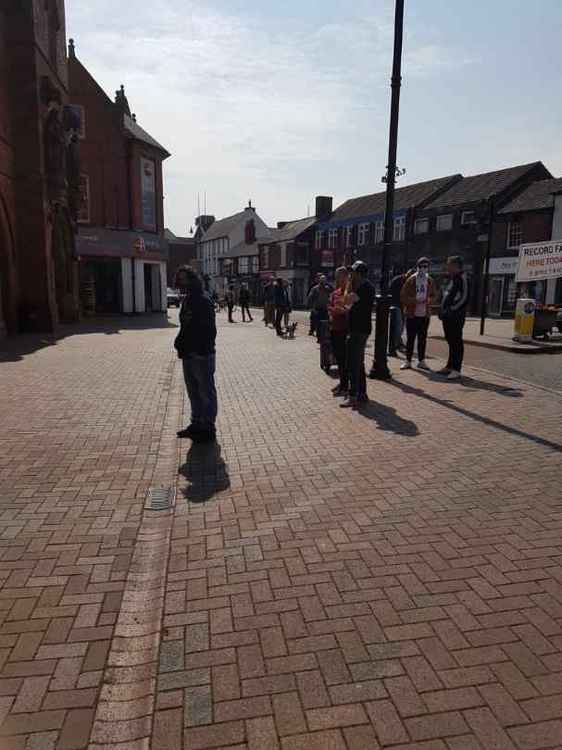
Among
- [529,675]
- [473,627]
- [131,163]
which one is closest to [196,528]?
[473,627]

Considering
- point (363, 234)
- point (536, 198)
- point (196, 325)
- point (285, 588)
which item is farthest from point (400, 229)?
point (285, 588)

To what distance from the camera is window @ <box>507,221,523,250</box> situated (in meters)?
33.3

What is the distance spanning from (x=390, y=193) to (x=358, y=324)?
269 cm

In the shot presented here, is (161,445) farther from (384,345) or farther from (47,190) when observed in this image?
(47,190)

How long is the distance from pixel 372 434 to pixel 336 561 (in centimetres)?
287

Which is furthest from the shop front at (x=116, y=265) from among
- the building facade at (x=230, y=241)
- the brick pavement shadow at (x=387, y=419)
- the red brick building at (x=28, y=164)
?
the building facade at (x=230, y=241)

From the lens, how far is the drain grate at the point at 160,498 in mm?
4293

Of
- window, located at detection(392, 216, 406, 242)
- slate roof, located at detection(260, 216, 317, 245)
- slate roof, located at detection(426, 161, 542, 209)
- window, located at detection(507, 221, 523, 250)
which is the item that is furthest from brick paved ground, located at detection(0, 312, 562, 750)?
slate roof, located at detection(260, 216, 317, 245)

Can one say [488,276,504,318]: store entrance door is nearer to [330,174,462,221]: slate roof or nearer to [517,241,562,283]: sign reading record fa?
[330,174,462,221]: slate roof

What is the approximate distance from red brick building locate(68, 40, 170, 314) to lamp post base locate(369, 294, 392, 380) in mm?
20336

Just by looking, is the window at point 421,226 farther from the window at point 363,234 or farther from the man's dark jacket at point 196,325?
the man's dark jacket at point 196,325

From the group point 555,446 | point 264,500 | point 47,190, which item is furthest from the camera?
point 47,190

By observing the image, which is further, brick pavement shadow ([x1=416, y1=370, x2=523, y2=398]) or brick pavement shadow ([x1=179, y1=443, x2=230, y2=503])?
brick pavement shadow ([x1=416, y1=370, x2=523, y2=398])

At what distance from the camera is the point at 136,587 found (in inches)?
127
